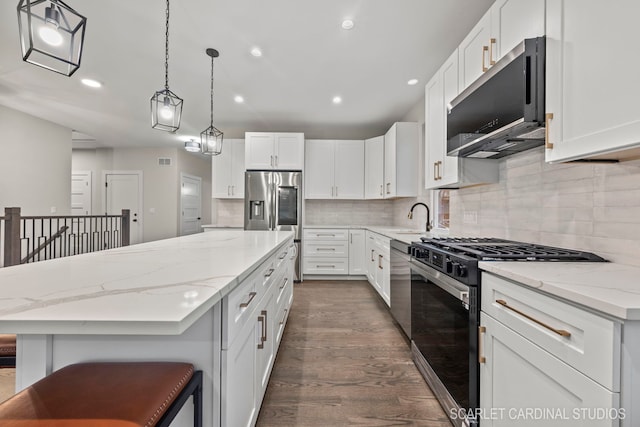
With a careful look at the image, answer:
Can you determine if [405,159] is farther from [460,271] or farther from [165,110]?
[165,110]

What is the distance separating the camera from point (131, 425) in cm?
60

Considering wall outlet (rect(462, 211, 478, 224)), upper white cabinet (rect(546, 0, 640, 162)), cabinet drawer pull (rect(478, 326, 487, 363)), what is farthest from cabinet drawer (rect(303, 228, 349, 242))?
upper white cabinet (rect(546, 0, 640, 162))

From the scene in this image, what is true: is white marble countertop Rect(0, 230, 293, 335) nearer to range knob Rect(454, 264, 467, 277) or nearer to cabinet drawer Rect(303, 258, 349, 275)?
range knob Rect(454, 264, 467, 277)

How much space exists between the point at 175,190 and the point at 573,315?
297 inches

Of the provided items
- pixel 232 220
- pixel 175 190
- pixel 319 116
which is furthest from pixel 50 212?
pixel 319 116

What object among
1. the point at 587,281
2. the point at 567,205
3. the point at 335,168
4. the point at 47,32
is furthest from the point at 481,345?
the point at 335,168

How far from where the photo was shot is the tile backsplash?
3.67 ft

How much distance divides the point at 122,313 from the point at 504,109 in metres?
1.75

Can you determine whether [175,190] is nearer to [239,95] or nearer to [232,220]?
[232,220]

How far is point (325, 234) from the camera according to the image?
14.2ft

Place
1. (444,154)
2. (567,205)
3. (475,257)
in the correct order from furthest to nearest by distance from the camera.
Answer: (444,154) < (567,205) < (475,257)

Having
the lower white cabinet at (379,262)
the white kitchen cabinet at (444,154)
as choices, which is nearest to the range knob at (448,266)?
the white kitchen cabinet at (444,154)

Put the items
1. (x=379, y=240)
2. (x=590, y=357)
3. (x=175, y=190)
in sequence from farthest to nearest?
(x=175, y=190), (x=379, y=240), (x=590, y=357)

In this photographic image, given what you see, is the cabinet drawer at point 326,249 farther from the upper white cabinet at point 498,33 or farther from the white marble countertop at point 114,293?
the white marble countertop at point 114,293
